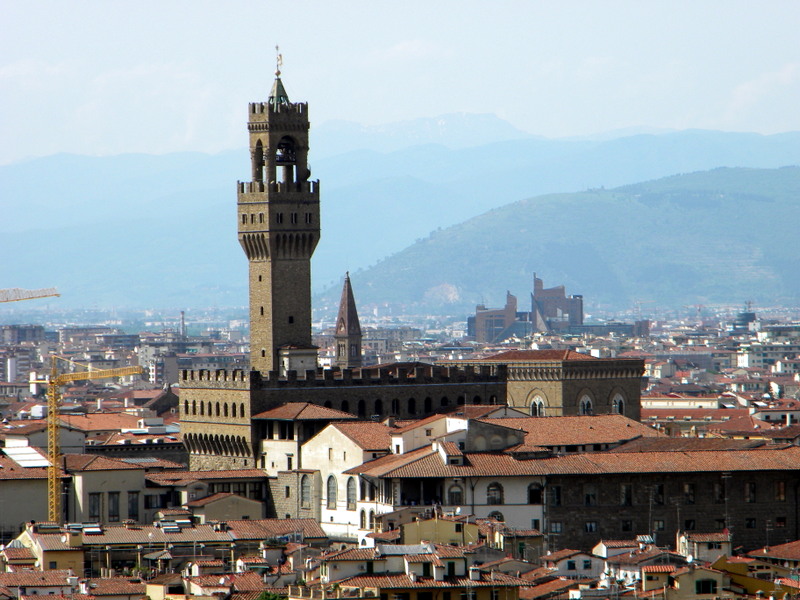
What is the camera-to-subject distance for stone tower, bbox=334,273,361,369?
125125mm

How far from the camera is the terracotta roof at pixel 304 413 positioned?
77500 mm

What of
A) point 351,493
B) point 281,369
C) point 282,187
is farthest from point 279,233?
point 351,493

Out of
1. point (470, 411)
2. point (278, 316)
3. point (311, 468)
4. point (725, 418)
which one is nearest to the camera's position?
point (311, 468)

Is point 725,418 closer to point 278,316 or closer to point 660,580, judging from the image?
point 278,316

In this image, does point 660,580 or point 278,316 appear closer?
point 660,580

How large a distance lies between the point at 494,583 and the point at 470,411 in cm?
2990

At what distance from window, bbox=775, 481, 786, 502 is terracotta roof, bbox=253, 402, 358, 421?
16.8 m

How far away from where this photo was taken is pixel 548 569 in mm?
54719

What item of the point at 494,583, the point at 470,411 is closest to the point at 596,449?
the point at 470,411

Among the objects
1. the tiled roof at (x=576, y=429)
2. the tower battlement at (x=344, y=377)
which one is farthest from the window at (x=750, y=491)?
the tower battlement at (x=344, y=377)

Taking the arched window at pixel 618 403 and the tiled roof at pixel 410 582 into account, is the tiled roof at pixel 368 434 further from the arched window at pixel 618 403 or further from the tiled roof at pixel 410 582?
the arched window at pixel 618 403

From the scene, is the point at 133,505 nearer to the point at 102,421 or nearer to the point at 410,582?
the point at 410,582

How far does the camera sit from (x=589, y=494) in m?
66.1

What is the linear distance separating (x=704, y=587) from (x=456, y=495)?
14.7 metres
